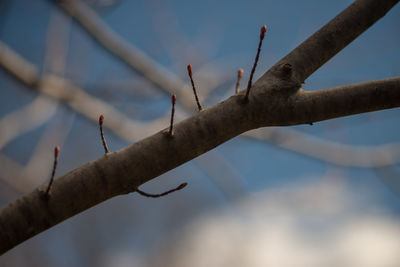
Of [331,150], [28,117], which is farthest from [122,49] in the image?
[331,150]

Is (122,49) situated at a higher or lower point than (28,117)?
higher

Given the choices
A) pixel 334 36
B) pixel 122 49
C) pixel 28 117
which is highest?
pixel 122 49

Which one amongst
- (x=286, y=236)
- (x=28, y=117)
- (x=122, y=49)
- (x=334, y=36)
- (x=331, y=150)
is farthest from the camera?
(x=286, y=236)

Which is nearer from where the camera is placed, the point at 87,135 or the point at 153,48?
the point at 153,48

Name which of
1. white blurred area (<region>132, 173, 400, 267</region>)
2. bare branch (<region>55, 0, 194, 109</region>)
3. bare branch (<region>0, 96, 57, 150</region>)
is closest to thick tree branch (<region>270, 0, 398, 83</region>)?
bare branch (<region>55, 0, 194, 109</region>)

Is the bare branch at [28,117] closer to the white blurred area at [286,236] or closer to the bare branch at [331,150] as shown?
the bare branch at [331,150]

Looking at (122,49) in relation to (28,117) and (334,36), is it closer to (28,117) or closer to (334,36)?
(28,117)

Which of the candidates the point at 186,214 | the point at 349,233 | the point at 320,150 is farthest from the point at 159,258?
the point at 320,150

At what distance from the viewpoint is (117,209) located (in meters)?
5.42

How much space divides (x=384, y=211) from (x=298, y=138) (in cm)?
299

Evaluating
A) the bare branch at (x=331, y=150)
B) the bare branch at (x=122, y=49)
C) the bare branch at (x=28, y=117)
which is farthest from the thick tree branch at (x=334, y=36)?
the bare branch at (x=28, y=117)

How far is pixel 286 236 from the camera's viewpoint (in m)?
5.23

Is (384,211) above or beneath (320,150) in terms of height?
beneath

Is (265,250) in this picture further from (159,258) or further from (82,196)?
(82,196)
